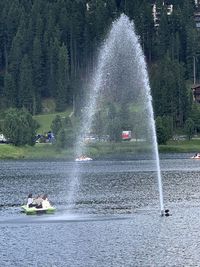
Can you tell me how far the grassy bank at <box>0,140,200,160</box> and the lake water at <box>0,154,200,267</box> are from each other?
57.1 meters

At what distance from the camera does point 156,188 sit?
115 m

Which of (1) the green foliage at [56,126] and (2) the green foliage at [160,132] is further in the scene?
(1) the green foliage at [56,126]

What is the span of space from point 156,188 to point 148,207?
25.1 m

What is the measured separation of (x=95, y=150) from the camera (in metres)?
197

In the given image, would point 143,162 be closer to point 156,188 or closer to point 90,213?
point 156,188

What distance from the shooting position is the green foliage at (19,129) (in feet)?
614

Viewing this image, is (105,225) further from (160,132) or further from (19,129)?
(160,132)

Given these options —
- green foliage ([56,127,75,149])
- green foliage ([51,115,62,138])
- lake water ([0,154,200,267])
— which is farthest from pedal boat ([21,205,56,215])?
green foliage ([51,115,62,138])

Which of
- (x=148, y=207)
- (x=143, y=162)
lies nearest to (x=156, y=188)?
(x=148, y=207)

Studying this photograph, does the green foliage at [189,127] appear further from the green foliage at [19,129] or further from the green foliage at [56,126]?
the green foliage at [19,129]

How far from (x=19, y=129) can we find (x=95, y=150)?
727 inches

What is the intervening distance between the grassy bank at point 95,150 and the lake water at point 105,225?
57.1 metres

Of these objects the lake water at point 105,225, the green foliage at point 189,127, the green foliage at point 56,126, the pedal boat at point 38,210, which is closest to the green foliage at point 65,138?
the green foliage at point 56,126

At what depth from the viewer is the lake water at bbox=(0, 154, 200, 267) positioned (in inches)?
2430
